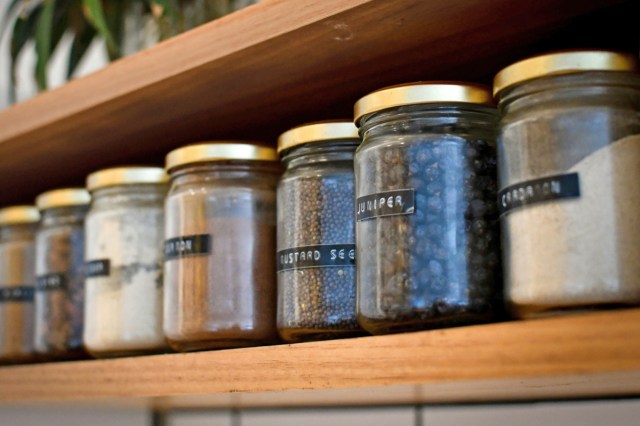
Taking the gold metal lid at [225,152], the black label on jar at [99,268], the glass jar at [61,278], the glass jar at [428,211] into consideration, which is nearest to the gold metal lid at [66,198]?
the glass jar at [61,278]

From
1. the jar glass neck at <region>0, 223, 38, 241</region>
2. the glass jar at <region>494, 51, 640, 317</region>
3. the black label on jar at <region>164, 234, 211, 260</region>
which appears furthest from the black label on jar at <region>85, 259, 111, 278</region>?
the glass jar at <region>494, 51, 640, 317</region>

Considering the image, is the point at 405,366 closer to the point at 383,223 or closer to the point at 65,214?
the point at 383,223

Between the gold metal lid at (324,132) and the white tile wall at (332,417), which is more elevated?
the gold metal lid at (324,132)

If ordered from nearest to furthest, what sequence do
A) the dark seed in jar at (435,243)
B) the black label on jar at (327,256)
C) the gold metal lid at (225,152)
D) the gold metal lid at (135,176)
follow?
the dark seed in jar at (435,243) < the black label on jar at (327,256) < the gold metal lid at (225,152) < the gold metal lid at (135,176)

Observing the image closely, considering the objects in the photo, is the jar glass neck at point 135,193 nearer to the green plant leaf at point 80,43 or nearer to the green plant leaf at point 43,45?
the green plant leaf at point 43,45

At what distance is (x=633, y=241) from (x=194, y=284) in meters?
0.42

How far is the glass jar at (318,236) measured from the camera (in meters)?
0.77

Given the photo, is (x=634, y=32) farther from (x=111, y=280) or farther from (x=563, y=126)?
(x=111, y=280)

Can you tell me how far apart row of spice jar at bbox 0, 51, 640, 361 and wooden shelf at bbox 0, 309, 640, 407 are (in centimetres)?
3

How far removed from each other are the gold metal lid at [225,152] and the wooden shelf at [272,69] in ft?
0.18

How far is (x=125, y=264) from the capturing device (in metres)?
0.97

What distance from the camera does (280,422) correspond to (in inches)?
49.9

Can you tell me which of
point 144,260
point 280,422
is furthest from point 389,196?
point 280,422

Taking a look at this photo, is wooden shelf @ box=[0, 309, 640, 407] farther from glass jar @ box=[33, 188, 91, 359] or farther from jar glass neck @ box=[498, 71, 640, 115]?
jar glass neck @ box=[498, 71, 640, 115]
